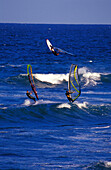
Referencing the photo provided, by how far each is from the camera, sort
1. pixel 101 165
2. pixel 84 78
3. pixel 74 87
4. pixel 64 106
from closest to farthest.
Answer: pixel 101 165 → pixel 74 87 → pixel 64 106 → pixel 84 78

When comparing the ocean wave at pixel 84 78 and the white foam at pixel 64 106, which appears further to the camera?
the ocean wave at pixel 84 78

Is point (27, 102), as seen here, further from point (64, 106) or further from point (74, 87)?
point (74, 87)

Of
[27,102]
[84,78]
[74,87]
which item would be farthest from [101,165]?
[84,78]

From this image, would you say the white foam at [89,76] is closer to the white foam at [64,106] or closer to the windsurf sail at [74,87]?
the windsurf sail at [74,87]

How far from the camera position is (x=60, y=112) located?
23453mm

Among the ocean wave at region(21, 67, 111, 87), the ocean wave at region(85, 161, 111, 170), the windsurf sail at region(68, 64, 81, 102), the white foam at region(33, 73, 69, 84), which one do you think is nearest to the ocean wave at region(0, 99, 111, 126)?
the windsurf sail at region(68, 64, 81, 102)

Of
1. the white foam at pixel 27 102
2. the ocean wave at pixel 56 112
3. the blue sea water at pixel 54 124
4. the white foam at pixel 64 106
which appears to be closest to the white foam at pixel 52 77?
the blue sea water at pixel 54 124

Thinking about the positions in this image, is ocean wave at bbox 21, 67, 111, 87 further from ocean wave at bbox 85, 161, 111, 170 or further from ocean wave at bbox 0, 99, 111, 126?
ocean wave at bbox 85, 161, 111, 170

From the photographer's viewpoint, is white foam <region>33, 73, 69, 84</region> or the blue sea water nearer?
the blue sea water

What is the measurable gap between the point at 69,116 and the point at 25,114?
263 cm

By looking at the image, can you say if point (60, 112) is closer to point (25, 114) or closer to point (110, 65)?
point (25, 114)

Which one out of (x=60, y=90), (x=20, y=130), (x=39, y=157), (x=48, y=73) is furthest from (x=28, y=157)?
(x=48, y=73)

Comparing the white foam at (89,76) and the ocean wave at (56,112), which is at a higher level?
the white foam at (89,76)

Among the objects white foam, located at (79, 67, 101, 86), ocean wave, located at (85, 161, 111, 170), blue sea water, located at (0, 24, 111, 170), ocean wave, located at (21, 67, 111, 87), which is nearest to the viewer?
ocean wave, located at (85, 161, 111, 170)
